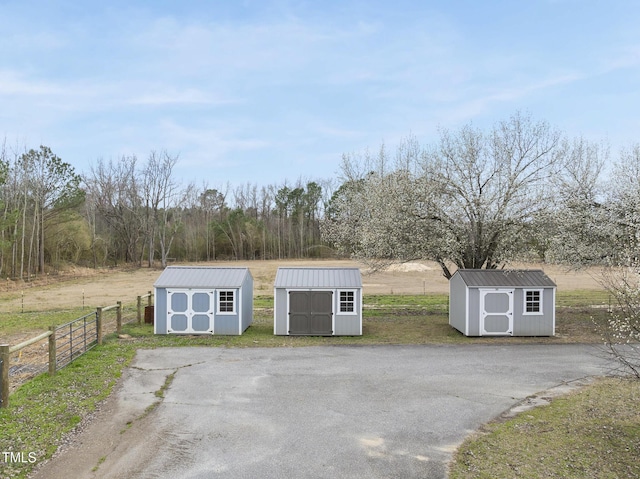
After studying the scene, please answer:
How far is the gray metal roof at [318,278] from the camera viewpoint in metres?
16.0

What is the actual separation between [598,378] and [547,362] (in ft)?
6.10

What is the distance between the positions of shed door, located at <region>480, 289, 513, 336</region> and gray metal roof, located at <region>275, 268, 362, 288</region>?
4004 millimetres

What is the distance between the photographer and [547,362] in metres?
12.1

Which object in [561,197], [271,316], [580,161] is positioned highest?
[580,161]

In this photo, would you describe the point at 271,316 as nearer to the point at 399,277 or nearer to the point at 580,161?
the point at 580,161

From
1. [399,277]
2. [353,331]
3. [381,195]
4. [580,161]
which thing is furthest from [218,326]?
[399,277]

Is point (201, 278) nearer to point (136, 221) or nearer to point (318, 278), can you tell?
Result: point (318, 278)

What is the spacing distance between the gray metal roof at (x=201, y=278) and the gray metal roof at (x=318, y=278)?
140 cm

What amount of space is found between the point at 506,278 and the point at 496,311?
3.75ft

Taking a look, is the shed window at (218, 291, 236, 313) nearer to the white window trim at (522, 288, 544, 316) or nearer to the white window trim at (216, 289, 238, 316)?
the white window trim at (216, 289, 238, 316)

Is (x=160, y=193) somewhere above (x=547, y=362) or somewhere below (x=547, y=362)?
above

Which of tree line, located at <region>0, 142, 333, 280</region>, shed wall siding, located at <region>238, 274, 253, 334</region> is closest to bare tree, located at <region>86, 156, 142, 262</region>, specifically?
tree line, located at <region>0, 142, 333, 280</region>

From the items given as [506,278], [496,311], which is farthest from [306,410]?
[506,278]

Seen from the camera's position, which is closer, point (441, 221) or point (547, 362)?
point (547, 362)
